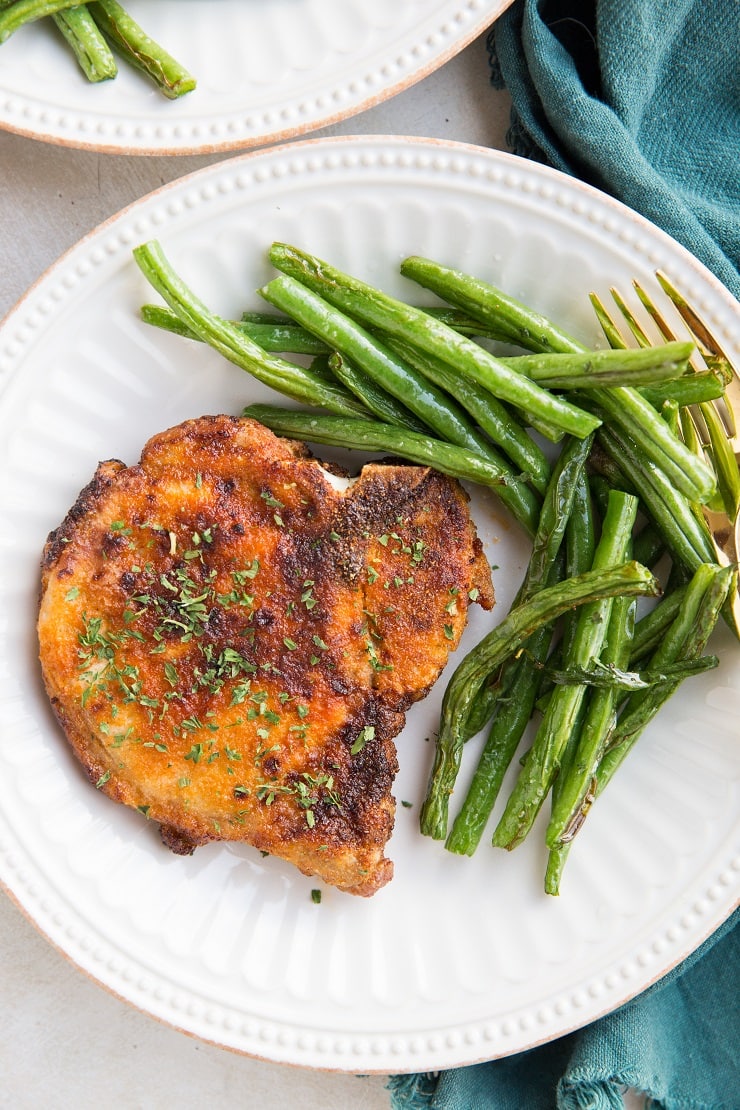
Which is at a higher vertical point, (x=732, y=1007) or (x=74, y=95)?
(x=74, y=95)

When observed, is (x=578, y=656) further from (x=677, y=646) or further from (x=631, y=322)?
(x=631, y=322)

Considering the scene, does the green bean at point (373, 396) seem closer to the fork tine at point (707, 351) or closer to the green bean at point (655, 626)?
the fork tine at point (707, 351)

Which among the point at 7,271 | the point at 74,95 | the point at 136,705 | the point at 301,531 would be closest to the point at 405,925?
the point at 136,705

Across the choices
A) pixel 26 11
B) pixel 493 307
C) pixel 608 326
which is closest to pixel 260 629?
pixel 493 307

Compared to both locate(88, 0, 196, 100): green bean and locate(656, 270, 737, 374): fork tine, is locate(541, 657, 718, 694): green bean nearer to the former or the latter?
locate(656, 270, 737, 374): fork tine

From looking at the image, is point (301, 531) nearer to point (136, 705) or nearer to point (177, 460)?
point (177, 460)

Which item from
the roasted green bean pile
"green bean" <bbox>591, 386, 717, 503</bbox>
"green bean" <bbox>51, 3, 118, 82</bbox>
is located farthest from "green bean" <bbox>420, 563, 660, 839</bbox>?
"green bean" <bbox>51, 3, 118, 82</bbox>

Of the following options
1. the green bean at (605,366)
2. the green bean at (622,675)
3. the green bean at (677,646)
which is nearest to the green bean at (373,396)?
the green bean at (605,366)
